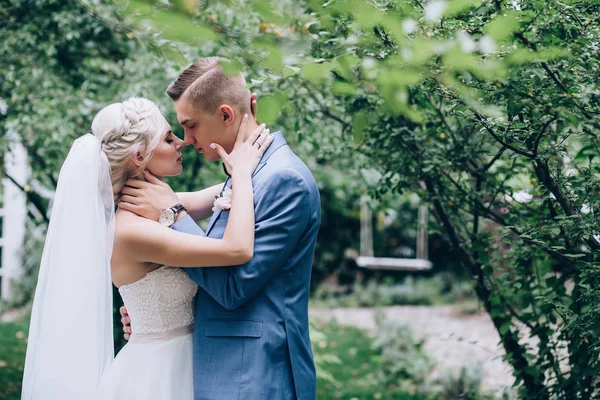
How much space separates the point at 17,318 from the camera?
28.7 ft

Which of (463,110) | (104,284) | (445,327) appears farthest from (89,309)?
(445,327)

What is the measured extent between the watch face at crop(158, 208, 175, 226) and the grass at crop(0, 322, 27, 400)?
10.8 ft

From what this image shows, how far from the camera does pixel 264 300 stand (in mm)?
2158

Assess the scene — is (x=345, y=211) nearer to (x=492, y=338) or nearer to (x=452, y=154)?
(x=492, y=338)

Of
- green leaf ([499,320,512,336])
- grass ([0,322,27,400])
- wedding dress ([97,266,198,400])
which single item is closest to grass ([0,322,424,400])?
grass ([0,322,27,400])

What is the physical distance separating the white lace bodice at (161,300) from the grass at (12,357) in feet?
9.55

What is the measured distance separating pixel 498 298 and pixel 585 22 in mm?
1343

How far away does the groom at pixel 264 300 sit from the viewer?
2111mm

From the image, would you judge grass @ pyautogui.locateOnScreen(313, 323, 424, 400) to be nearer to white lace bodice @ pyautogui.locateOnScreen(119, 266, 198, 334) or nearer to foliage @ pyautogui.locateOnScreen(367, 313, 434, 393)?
foliage @ pyautogui.locateOnScreen(367, 313, 434, 393)

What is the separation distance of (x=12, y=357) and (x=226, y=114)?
16.5 ft

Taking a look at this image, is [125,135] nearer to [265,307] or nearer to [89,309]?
[89,309]

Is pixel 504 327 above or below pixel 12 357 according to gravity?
above

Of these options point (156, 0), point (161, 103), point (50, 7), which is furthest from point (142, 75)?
point (156, 0)

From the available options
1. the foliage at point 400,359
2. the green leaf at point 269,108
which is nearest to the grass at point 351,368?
the foliage at point 400,359
